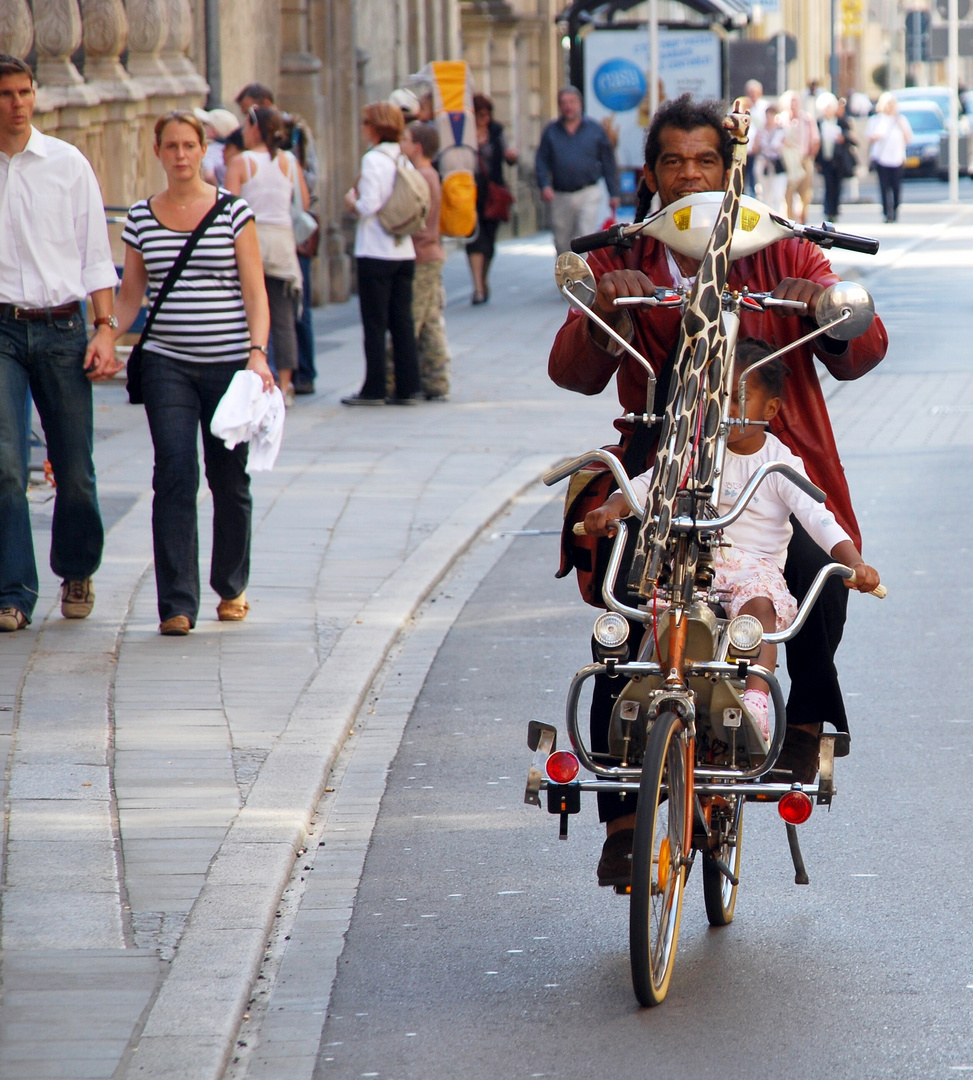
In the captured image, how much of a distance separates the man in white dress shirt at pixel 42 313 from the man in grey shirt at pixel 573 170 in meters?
13.9

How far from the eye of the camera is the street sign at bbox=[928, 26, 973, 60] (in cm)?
3925

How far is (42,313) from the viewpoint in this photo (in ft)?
24.2

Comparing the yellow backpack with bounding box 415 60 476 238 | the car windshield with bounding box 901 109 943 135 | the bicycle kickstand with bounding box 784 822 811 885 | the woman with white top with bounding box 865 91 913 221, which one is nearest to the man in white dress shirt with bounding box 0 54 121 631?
the bicycle kickstand with bounding box 784 822 811 885

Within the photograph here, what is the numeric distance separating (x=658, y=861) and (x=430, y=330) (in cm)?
1033

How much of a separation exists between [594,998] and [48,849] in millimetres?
1549

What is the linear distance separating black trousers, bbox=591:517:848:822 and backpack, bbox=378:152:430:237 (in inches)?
352

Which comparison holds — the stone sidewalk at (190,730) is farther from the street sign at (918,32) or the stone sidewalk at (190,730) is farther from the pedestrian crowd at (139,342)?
the street sign at (918,32)

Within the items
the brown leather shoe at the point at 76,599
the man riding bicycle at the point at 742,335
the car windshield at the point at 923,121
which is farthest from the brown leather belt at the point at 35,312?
the car windshield at the point at 923,121

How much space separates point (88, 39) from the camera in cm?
1602

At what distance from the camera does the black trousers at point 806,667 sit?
14.9 ft

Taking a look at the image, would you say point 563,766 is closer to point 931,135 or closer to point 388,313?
point 388,313

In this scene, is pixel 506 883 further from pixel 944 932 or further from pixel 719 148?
pixel 719 148

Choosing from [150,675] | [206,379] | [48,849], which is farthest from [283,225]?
[48,849]

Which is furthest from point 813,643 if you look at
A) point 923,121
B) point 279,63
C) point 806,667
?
point 923,121
